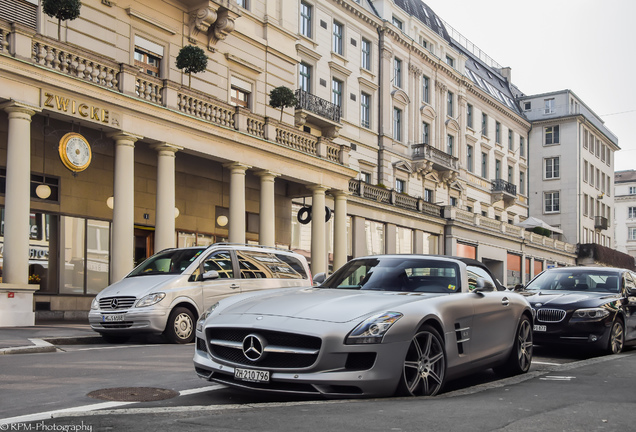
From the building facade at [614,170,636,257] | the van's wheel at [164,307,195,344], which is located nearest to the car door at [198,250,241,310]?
the van's wheel at [164,307,195,344]

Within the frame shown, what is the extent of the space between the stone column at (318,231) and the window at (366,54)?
14597 mm

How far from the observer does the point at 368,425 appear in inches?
196

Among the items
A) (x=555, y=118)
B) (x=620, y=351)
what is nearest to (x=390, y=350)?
(x=620, y=351)

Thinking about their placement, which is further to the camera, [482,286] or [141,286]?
[141,286]

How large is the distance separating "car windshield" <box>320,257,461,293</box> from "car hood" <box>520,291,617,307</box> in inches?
196

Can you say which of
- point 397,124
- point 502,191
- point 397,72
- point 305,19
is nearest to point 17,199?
point 305,19

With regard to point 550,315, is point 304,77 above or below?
above

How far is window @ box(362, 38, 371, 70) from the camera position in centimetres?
3941

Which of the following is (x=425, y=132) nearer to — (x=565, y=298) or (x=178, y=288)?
(x=565, y=298)

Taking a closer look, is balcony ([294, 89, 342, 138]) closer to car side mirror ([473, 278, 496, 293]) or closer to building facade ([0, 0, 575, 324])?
building facade ([0, 0, 575, 324])

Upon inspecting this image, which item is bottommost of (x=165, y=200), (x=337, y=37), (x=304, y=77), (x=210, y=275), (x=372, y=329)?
(x=372, y=329)

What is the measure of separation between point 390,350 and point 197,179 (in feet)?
63.3

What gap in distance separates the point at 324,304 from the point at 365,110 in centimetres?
3361

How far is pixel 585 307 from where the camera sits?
12055 mm
